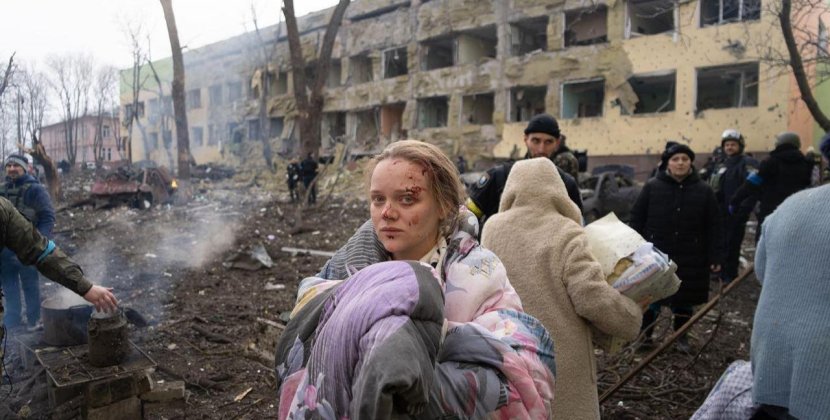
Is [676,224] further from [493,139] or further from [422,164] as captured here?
[493,139]

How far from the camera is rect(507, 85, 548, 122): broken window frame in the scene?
2423 cm

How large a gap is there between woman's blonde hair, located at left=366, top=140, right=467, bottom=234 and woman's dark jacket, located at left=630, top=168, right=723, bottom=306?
11.9 ft

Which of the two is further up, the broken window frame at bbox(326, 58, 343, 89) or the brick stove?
the broken window frame at bbox(326, 58, 343, 89)

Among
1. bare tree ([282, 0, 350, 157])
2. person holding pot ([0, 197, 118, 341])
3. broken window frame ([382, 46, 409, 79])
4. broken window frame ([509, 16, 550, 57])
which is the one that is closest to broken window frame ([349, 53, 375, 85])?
broken window frame ([382, 46, 409, 79])

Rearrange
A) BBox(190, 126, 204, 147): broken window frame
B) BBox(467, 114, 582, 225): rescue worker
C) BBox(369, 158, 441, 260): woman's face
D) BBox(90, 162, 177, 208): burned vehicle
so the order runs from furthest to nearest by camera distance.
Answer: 1. BBox(190, 126, 204, 147): broken window frame
2. BBox(90, 162, 177, 208): burned vehicle
3. BBox(467, 114, 582, 225): rescue worker
4. BBox(369, 158, 441, 260): woman's face

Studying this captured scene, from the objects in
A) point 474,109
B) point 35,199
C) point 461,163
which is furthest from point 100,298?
point 474,109

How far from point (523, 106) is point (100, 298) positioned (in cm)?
2445

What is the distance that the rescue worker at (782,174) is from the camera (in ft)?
20.0

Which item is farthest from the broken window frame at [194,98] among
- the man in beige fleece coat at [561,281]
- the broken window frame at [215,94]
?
the man in beige fleece coat at [561,281]

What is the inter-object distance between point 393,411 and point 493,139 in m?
24.2

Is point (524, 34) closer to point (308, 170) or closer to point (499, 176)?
point (308, 170)

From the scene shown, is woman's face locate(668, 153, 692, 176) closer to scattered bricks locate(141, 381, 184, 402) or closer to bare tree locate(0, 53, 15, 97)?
scattered bricks locate(141, 381, 184, 402)

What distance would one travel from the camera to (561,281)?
224 centimetres

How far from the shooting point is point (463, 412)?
3.72 ft
